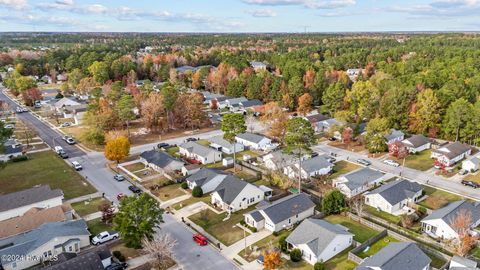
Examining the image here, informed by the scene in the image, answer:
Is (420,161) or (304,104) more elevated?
(304,104)

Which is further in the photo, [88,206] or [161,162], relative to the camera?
[161,162]

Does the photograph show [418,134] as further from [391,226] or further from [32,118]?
[32,118]

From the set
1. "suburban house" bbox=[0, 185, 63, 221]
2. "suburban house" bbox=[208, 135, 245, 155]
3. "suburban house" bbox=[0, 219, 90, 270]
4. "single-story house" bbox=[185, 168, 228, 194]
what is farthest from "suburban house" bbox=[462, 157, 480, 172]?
"suburban house" bbox=[0, 185, 63, 221]

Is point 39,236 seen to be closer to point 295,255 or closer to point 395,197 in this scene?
point 295,255

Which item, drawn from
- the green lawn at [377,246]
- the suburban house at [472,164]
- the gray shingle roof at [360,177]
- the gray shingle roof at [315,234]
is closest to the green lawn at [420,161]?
the suburban house at [472,164]

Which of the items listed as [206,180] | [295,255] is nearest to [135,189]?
[206,180]

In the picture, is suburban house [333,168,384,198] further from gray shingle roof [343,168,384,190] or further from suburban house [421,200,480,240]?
suburban house [421,200,480,240]

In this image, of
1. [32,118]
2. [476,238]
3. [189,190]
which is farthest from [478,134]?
[32,118]
